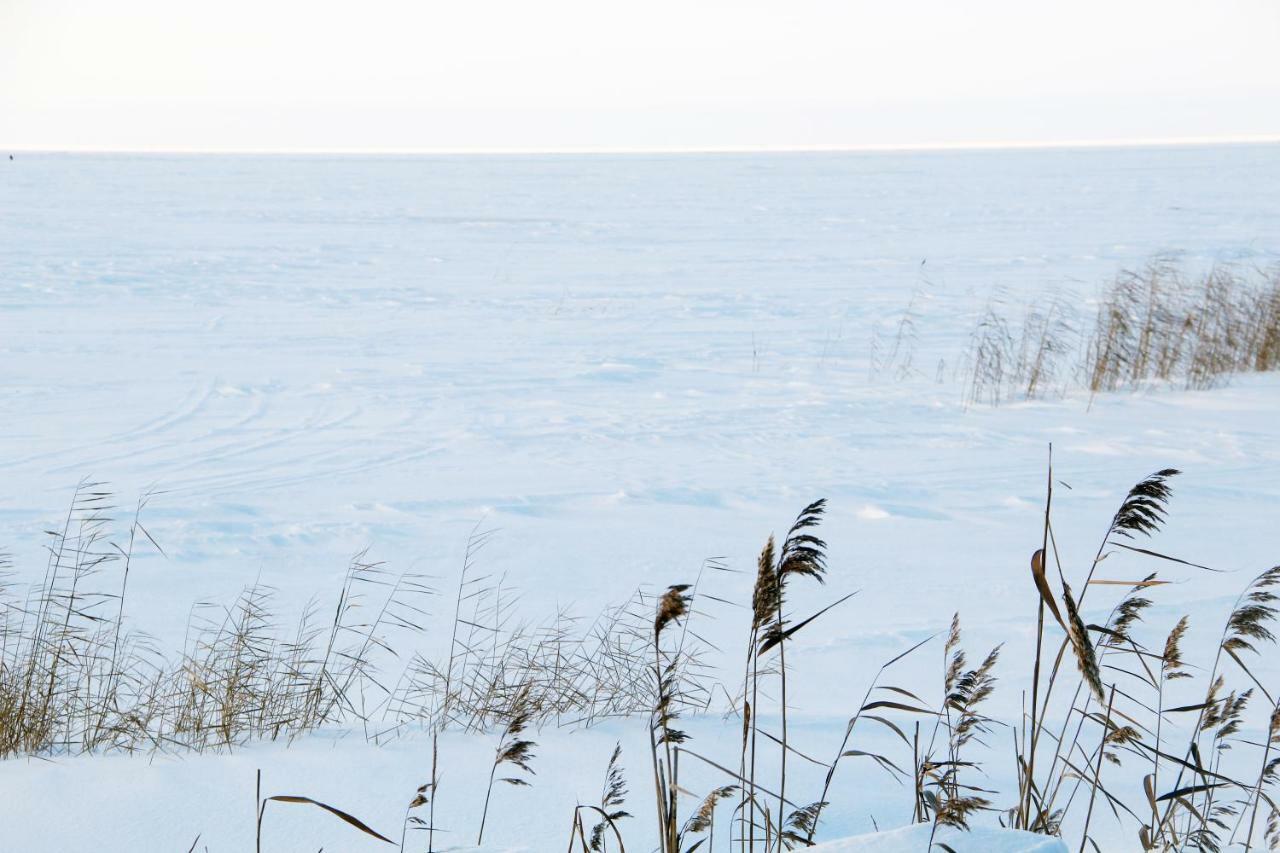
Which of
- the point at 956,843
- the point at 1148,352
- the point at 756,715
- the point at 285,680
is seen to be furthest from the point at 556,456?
the point at 956,843

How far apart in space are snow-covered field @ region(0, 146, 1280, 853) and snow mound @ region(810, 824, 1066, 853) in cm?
4

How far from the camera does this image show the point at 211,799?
2.93m

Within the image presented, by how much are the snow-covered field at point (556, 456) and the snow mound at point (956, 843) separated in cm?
4

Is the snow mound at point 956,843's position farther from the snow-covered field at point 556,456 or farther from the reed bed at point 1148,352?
the reed bed at point 1148,352

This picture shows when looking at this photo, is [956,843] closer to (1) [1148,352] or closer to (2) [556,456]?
(2) [556,456]

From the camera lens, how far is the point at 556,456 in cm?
873

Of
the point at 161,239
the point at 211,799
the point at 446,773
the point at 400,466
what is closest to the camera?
the point at 211,799

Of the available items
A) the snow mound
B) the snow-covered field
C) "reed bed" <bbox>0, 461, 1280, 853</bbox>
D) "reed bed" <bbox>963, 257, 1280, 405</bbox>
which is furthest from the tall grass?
"reed bed" <bbox>963, 257, 1280, 405</bbox>

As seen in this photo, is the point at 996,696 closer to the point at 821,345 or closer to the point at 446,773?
the point at 446,773

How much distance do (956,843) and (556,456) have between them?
6.90m

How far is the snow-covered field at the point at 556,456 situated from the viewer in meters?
3.28

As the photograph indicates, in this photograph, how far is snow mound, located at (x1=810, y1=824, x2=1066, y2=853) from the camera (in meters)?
1.87

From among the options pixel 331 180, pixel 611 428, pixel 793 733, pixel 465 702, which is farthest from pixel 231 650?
pixel 331 180

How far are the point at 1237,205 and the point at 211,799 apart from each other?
38949mm
